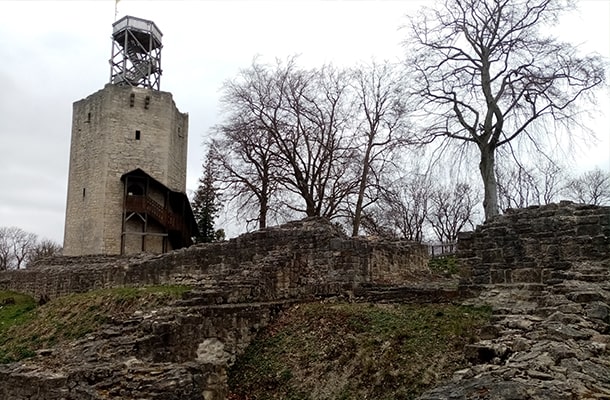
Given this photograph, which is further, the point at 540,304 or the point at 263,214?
the point at 263,214

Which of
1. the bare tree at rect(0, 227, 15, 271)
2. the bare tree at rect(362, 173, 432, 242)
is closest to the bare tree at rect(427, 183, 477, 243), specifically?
the bare tree at rect(362, 173, 432, 242)

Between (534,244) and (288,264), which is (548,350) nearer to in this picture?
(534,244)

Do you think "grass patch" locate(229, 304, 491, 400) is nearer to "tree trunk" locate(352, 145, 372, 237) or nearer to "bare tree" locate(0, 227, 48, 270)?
"tree trunk" locate(352, 145, 372, 237)

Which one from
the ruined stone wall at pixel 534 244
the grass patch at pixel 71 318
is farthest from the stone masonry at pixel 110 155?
the ruined stone wall at pixel 534 244

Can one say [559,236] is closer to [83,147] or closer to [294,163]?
[294,163]

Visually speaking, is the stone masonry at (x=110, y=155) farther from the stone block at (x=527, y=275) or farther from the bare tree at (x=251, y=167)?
the stone block at (x=527, y=275)

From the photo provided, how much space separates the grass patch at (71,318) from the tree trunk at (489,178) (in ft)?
33.6

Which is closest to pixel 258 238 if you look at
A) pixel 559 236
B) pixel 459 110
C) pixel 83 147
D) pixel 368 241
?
pixel 368 241

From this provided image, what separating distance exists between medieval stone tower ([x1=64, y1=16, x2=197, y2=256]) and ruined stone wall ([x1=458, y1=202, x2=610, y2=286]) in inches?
944

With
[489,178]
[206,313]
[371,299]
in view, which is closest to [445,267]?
[489,178]

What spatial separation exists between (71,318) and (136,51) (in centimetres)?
2478

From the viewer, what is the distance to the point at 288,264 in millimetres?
12953

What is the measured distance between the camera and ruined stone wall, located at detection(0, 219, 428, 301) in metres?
12.4

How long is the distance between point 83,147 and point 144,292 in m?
20.6
